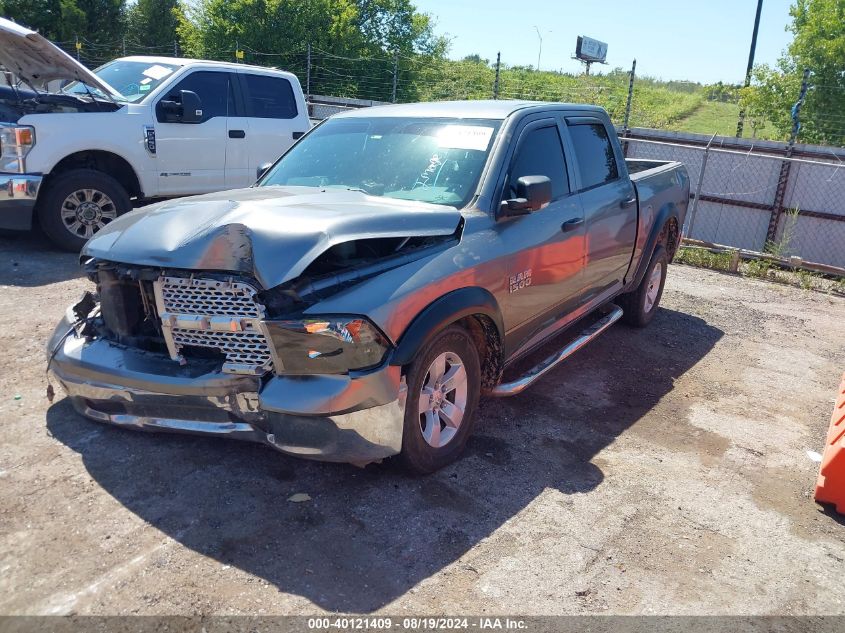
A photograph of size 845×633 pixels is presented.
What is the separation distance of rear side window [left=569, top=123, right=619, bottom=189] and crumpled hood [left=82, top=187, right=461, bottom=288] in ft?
5.64

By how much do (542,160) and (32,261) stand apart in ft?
18.2

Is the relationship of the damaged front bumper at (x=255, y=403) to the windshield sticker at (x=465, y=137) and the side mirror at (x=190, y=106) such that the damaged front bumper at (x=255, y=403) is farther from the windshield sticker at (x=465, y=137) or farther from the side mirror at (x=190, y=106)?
the side mirror at (x=190, y=106)

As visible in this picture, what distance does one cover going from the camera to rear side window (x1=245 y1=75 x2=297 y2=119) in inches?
349

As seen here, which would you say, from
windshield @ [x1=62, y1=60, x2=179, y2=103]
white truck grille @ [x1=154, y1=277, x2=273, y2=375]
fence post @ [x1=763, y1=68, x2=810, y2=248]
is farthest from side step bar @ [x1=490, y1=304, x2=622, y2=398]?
fence post @ [x1=763, y1=68, x2=810, y2=248]

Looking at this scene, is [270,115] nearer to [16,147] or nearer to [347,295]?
[16,147]

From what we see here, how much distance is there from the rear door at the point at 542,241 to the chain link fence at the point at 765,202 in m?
6.66

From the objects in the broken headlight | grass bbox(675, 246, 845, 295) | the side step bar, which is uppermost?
the broken headlight

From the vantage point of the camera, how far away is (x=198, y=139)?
8297 mm

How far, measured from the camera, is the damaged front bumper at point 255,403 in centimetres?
320

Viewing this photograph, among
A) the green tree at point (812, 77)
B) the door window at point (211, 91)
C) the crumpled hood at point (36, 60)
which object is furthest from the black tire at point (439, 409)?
the green tree at point (812, 77)

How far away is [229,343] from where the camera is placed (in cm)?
339

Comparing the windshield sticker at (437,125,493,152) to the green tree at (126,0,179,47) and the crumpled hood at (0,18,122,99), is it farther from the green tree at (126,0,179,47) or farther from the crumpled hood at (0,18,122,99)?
the green tree at (126,0,179,47)

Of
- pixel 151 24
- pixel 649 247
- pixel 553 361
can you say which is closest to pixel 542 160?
pixel 553 361

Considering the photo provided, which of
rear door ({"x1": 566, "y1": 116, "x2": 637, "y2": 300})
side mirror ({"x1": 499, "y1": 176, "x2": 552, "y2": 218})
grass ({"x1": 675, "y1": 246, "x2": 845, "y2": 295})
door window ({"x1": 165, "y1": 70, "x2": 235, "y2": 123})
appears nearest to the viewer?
side mirror ({"x1": 499, "y1": 176, "x2": 552, "y2": 218})
